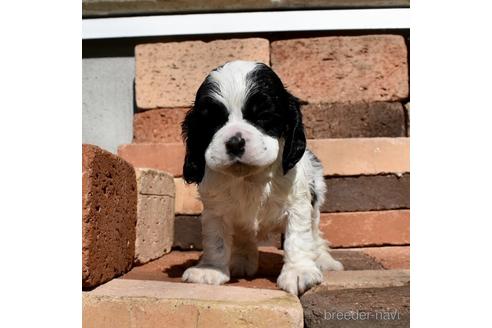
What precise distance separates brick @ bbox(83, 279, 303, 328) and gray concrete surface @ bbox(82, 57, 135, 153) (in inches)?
86.9

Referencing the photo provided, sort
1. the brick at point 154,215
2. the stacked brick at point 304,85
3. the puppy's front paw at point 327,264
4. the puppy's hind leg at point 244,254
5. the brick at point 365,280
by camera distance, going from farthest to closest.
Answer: the stacked brick at point 304,85, the brick at point 154,215, the puppy's front paw at point 327,264, the puppy's hind leg at point 244,254, the brick at point 365,280

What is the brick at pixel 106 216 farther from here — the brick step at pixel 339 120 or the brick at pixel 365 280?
the brick step at pixel 339 120

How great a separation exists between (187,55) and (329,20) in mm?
1282

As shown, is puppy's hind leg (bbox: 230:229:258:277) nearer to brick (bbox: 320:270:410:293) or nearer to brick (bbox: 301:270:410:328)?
brick (bbox: 320:270:410:293)

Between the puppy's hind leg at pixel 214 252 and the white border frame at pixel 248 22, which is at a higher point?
the white border frame at pixel 248 22

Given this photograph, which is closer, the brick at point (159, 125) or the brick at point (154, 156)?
the brick at point (154, 156)

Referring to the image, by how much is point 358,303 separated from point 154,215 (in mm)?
1751

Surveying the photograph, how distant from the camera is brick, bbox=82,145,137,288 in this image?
7.37 ft

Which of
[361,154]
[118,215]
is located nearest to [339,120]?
[361,154]

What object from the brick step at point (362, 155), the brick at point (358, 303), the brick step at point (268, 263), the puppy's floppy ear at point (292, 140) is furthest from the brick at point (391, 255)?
the puppy's floppy ear at point (292, 140)

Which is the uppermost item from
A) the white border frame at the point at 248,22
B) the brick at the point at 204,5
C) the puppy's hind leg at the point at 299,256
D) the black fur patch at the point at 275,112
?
the brick at the point at 204,5

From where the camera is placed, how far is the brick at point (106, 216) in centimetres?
225

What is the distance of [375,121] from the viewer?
13.6ft

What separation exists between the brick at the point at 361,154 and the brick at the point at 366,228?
14.8 inches
